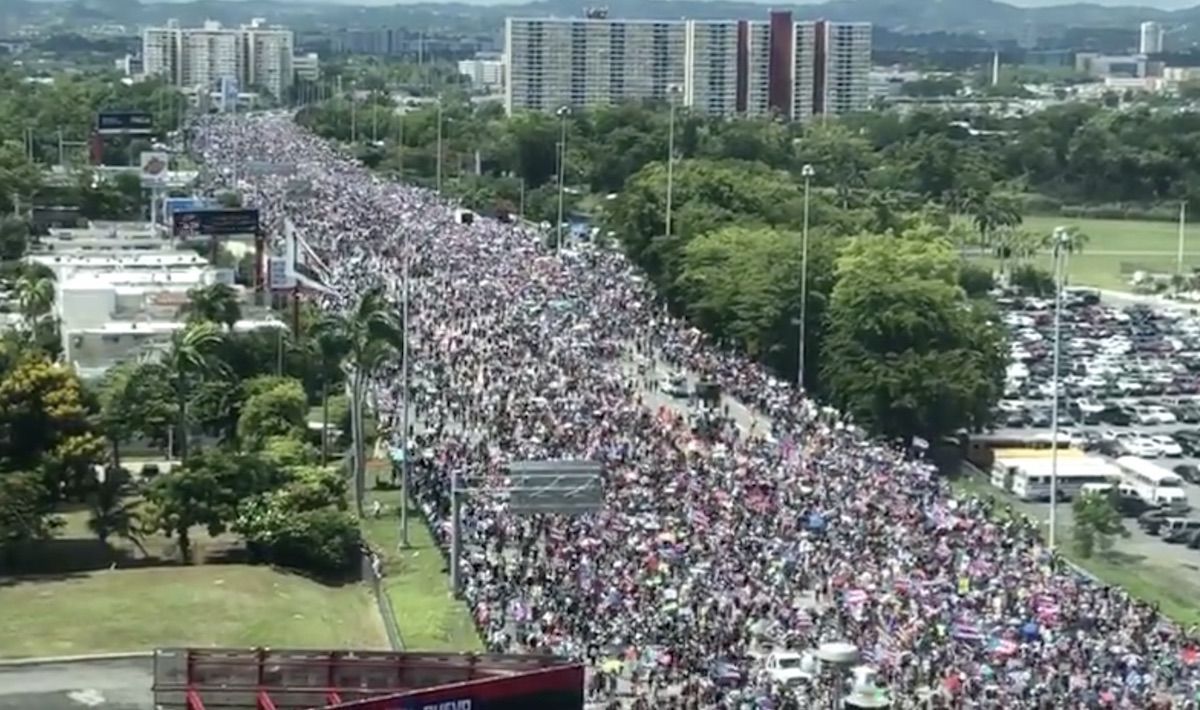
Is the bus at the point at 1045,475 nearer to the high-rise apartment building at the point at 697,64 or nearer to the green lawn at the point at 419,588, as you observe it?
the green lawn at the point at 419,588

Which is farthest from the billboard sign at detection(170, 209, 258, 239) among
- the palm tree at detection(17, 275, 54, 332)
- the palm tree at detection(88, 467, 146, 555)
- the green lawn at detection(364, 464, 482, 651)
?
the palm tree at detection(88, 467, 146, 555)

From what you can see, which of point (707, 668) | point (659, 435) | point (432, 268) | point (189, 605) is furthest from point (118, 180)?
point (707, 668)

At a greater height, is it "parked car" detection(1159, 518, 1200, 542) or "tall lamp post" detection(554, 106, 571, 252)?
"tall lamp post" detection(554, 106, 571, 252)

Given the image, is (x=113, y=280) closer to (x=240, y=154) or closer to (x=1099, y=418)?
(x=1099, y=418)

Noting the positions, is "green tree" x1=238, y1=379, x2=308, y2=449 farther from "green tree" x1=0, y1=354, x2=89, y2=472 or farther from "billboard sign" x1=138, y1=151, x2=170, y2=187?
"billboard sign" x1=138, y1=151, x2=170, y2=187

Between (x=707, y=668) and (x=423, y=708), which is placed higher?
(x=423, y=708)

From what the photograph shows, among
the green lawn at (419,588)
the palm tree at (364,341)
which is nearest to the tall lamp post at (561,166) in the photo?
the palm tree at (364,341)
